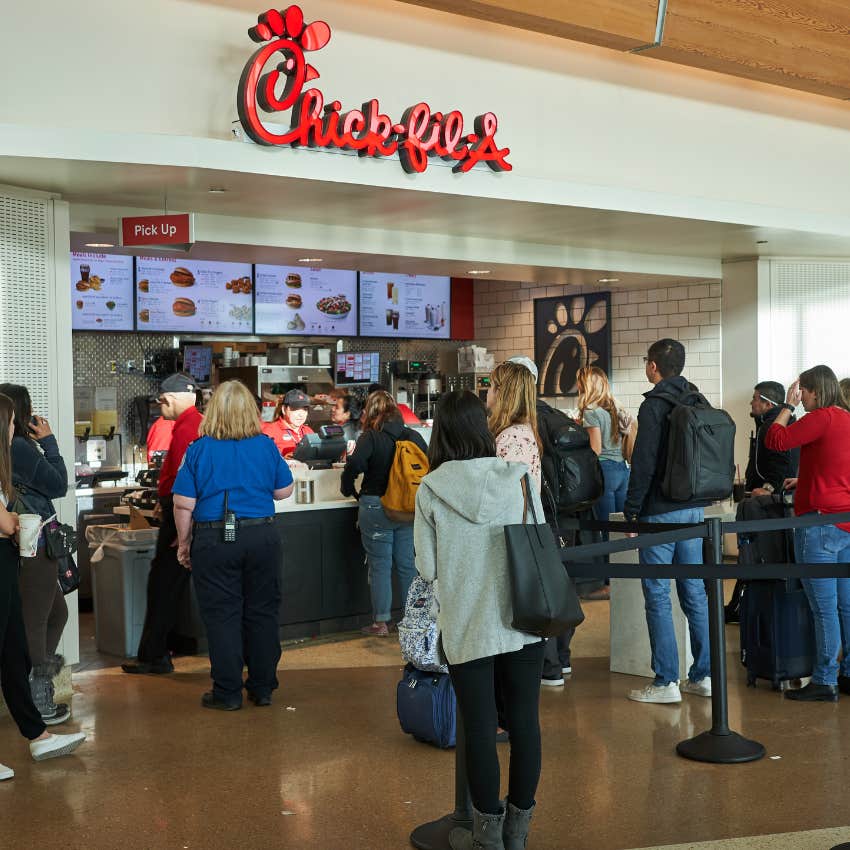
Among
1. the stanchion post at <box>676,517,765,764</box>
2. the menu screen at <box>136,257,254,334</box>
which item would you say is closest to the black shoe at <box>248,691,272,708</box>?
the stanchion post at <box>676,517,765,764</box>

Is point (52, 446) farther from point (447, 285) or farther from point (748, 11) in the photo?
point (447, 285)

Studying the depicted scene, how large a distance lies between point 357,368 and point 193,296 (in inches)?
72.9

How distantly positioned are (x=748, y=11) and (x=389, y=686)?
16.0 ft

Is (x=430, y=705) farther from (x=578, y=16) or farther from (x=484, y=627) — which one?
(x=578, y=16)

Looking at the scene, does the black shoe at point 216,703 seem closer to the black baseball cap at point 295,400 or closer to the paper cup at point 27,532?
the paper cup at point 27,532

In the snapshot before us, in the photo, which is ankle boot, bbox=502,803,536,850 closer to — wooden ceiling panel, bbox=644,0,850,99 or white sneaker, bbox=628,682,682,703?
white sneaker, bbox=628,682,682,703

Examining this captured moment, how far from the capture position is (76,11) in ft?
17.9

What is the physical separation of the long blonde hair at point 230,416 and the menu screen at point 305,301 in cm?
570

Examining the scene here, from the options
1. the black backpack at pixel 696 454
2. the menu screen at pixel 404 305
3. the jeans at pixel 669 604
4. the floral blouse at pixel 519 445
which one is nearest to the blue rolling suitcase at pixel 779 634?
the jeans at pixel 669 604

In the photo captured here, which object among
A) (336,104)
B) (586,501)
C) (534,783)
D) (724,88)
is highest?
(724,88)

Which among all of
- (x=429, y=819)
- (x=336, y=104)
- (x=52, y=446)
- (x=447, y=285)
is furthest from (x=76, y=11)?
(x=447, y=285)

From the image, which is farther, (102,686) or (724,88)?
(724,88)

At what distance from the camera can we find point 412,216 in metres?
7.40

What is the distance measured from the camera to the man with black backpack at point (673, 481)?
17.9ft
